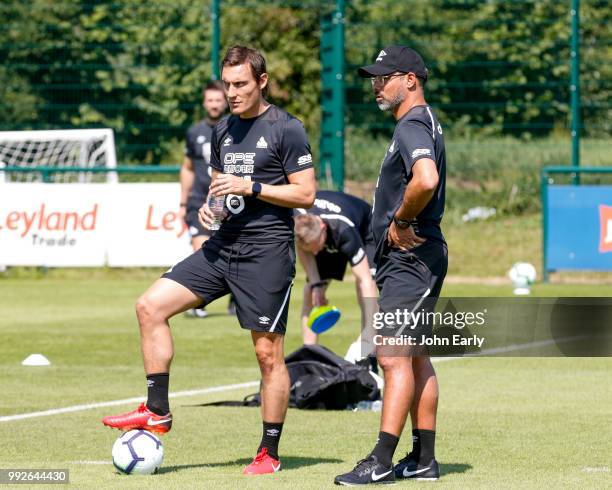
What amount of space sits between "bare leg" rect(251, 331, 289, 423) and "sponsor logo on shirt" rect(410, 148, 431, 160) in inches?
50.6

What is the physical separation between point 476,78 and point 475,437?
47.9 ft

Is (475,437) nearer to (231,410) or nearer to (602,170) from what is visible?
(231,410)

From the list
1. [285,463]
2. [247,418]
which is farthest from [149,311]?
[247,418]

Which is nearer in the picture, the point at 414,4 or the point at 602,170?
the point at 602,170

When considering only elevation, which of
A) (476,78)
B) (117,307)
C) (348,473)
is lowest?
(117,307)

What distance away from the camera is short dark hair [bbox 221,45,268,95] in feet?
25.0

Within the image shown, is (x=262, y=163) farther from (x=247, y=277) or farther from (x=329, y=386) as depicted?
(x=329, y=386)

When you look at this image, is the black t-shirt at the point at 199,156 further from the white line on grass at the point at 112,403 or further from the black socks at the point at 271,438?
the black socks at the point at 271,438

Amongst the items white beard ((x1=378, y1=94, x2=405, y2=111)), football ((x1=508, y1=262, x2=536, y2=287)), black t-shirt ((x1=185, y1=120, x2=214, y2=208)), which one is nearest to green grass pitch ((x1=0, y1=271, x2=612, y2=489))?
black t-shirt ((x1=185, y1=120, x2=214, y2=208))

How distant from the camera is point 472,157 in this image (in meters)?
22.8

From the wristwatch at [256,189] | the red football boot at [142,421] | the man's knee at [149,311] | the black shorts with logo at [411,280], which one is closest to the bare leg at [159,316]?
the man's knee at [149,311]

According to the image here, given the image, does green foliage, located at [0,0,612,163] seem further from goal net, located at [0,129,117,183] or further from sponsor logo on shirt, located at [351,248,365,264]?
sponsor logo on shirt, located at [351,248,365,264]

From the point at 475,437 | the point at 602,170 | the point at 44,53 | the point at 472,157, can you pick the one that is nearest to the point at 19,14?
the point at 44,53

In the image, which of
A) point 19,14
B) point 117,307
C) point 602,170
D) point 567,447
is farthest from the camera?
point 19,14
